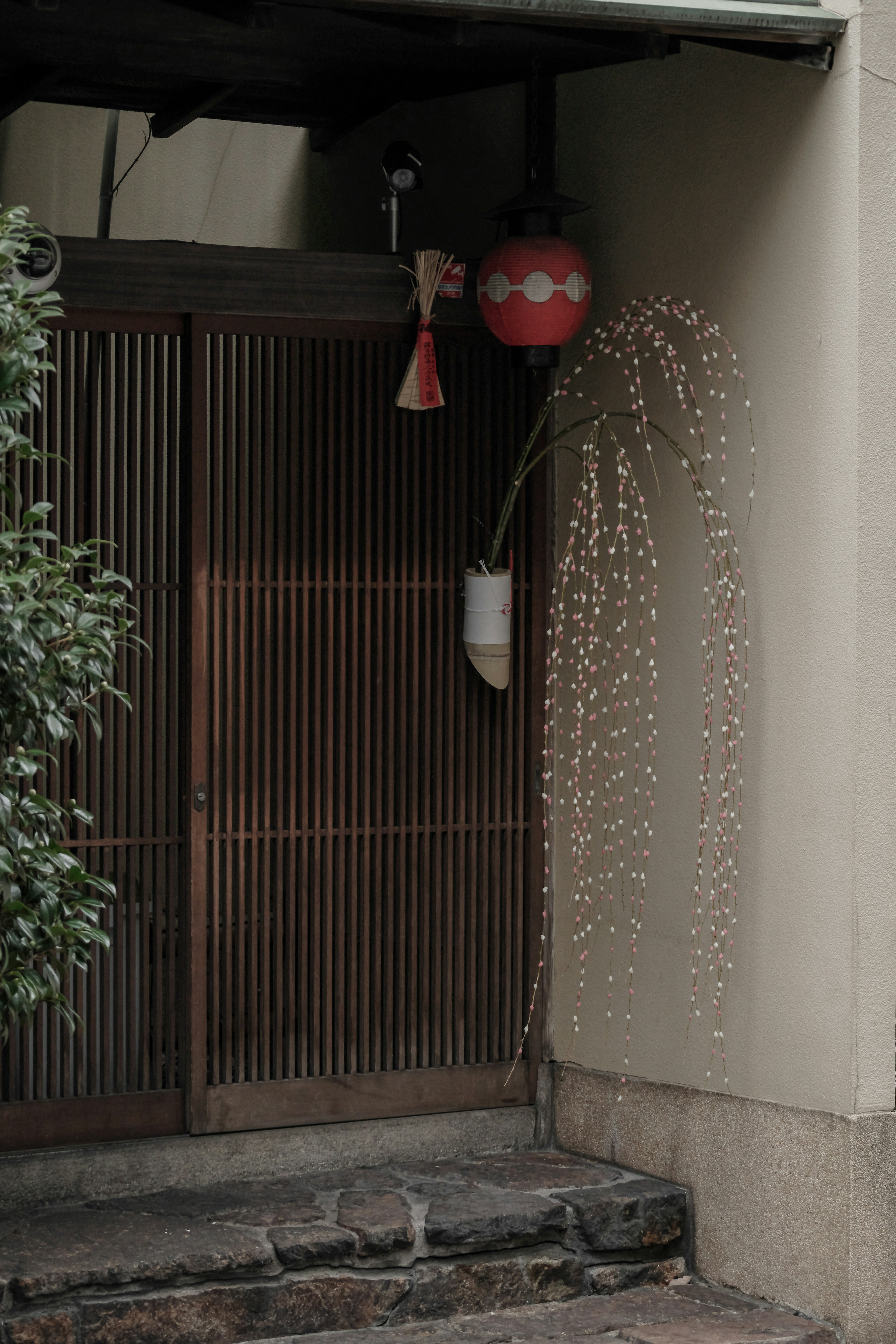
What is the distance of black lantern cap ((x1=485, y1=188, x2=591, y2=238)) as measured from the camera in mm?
4809

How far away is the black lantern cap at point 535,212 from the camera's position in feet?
15.8

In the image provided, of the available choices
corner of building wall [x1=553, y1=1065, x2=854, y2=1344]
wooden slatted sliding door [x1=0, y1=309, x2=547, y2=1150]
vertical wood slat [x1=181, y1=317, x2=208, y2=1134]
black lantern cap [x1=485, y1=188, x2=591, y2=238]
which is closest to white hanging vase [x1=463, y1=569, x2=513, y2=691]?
wooden slatted sliding door [x1=0, y1=309, x2=547, y2=1150]

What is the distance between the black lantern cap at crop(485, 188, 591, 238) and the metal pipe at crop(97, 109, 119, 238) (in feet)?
5.99

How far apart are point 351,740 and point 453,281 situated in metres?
1.51

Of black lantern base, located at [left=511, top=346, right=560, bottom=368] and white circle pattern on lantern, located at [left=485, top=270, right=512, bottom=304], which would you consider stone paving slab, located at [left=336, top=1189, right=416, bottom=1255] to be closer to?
black lantern base, located at [left=511, top=346, right=560, bottom=368]

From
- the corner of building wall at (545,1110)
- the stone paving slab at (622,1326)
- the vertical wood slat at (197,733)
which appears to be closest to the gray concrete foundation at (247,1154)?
the corner of building wall at (545,1110)

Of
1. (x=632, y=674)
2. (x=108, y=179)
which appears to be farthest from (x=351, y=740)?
(x=108, y=179)

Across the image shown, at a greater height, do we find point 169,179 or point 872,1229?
point 169,179

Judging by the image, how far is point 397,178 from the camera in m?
5.14

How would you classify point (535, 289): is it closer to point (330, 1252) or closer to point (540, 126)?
point (540, 126)

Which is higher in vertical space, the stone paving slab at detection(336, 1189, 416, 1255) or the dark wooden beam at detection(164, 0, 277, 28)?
the dark wooden beam at detection(164, 0, 277, 28)

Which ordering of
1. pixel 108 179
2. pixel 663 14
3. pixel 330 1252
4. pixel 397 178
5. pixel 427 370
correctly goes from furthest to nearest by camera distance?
pixel 108 179 < pixel 397 178 < pixel 427 370 < pixel 330 1252 < pixel 663 14

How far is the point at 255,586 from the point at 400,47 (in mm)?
1715

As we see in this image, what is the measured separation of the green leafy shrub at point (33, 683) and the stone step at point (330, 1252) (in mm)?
815
